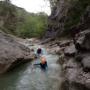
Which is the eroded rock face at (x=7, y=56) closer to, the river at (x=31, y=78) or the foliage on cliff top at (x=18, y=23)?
the river at (x=31, y=78)

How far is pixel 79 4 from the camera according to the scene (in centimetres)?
2998

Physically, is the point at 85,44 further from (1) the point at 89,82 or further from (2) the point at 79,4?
(2) the point at 79,4

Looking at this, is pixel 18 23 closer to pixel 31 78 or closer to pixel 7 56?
pixel 7 56

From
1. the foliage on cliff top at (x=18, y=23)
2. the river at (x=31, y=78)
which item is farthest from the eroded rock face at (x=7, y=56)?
the foliage on cliff top at (x=18, y=23)

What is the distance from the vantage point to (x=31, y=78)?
14.0 meters

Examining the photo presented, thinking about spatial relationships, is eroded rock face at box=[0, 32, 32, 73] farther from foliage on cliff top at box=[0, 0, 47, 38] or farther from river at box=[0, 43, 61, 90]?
foliage on cliff top at box=[0, 0, 47, 38]

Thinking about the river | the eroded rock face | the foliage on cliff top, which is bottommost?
the river

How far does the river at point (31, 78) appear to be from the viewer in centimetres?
1198

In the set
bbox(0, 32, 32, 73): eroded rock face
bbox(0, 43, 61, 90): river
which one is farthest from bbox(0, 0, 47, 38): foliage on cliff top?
bbox(0, 43, 61, 90): river

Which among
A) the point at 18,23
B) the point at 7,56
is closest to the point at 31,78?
the point at 7,56

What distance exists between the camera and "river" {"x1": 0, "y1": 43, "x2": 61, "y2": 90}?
11977 millimetres

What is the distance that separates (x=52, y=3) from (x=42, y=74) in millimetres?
21227

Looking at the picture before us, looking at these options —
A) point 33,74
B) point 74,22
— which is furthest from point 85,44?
point 74,22

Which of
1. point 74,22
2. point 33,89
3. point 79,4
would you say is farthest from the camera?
point 74,22
